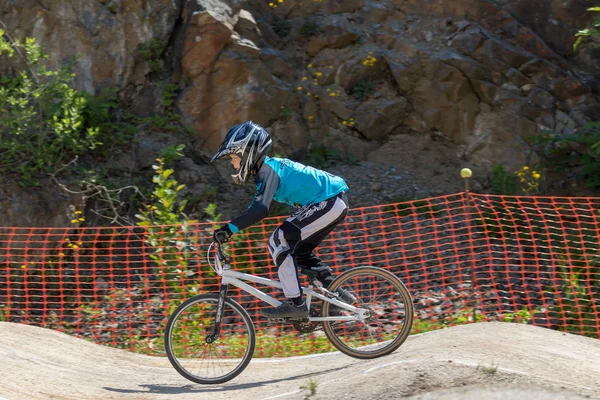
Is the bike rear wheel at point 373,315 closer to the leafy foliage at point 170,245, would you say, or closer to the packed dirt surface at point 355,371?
the packed dirt surface at point 355,371

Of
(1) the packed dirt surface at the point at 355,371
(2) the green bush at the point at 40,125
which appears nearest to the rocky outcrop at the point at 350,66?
(2) the green bush at the point at 40,125

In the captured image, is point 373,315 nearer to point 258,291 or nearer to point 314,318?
point 314,318

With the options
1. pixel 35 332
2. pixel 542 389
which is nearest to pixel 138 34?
pixel 35 332

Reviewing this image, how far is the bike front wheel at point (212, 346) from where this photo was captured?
589 cm

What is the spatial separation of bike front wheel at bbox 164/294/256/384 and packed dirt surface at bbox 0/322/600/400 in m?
0.13

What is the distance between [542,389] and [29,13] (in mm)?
10782

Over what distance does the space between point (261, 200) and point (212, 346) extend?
132cm

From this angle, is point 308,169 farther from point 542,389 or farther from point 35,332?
point 35,332

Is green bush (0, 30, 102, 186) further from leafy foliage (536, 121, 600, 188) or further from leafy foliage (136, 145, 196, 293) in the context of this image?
leafy foliage (536, 121, 600, 188)

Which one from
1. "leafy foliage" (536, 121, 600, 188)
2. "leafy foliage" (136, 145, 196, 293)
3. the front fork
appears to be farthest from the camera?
"leafy foliage" (536, 121, 600, 188)

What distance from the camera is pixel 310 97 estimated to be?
1296 centimetres

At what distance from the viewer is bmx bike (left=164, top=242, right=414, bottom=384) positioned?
Answer: 5.93 meters

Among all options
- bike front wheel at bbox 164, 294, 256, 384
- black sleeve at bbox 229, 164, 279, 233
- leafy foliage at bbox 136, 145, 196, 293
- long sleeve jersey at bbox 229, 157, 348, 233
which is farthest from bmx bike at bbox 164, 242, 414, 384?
leafy foliage at bbox 136, 145, 196, 293

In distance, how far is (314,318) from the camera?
5969 mm
